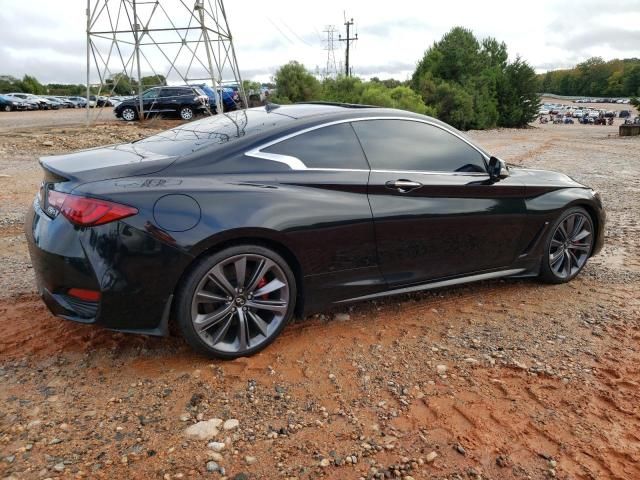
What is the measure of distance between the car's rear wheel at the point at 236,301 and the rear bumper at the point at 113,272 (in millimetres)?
127

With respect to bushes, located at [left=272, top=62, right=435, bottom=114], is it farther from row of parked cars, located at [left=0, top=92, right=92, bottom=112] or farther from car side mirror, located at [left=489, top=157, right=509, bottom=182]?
row of parked cars, located at [left=0, top=92, right=92, bottom=112]

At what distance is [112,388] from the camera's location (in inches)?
110

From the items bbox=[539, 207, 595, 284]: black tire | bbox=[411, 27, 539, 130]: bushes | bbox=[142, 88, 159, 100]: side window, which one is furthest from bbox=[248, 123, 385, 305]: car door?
bbox=[411, 27, 539, 130]: bushes

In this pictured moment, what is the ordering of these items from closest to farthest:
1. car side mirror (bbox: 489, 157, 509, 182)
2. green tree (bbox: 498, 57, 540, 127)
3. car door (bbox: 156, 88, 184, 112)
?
car side mirror (bbox: 489, 157, 509, 182), car door (bbox: 156, 88, 184, 112), green tree (bbox: 498, 57, 540, 127)

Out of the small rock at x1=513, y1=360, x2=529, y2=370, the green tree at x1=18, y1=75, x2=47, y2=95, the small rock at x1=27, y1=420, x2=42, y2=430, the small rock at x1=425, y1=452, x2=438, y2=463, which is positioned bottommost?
the small rock at x1=425, y1=452, x2=438, y2=463

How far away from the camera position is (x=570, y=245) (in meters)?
4.48

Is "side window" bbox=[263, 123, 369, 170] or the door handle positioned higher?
"side window" bbox=[263, 123, 369, 170]

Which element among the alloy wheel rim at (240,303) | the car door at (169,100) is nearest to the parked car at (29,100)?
the car door at (169,100)

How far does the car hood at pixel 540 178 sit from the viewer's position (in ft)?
13.8

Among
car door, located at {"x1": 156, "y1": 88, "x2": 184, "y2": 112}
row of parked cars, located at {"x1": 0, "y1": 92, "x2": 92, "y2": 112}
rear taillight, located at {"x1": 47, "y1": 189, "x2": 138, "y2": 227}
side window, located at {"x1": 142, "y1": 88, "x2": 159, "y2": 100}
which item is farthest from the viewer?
row of parked cars, located at {"x1": 0, "y1": 92, "x2": 92, "y2": 112}

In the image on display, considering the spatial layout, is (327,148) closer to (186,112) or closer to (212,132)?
(212,132)

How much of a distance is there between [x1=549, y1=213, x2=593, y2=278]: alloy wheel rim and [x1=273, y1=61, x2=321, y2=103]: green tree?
20.8m

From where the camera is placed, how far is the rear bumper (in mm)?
2705

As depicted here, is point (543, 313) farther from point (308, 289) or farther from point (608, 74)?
point (608, 74)
